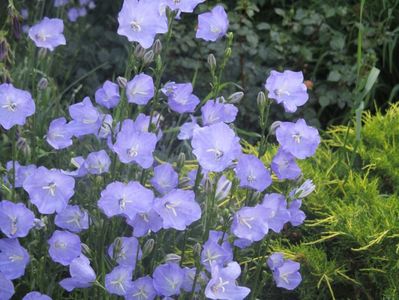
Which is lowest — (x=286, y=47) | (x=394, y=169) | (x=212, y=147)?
(x=286, y=47)

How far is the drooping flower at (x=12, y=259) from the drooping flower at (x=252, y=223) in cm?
55

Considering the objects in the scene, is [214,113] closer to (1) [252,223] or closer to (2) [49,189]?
(1) [252,223]

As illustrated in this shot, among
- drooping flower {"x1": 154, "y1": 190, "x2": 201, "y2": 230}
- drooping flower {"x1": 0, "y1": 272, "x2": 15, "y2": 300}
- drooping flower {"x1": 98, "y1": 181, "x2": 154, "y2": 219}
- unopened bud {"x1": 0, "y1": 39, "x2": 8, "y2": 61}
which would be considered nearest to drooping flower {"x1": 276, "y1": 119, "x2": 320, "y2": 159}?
drooping flower {"x1": 154, "y1": 190, "x2": 201, "y2": 230}

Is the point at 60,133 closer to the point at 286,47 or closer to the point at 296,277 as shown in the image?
the point at 296,277

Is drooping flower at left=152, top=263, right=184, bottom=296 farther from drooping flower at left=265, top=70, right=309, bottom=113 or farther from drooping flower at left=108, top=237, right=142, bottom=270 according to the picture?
drooping flower at left=265, top=70, right=309, bottom=113

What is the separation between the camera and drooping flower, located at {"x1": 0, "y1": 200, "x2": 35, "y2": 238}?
6.24 ft

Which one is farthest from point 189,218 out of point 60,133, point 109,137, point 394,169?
point 394,169

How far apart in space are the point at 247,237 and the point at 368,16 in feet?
8.27

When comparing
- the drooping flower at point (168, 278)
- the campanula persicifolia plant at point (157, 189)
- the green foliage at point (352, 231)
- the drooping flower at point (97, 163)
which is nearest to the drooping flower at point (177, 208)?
the campanula persicifolia plant at point (157, 189)

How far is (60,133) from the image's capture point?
2.17 meters

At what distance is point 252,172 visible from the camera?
Result: 1826mm

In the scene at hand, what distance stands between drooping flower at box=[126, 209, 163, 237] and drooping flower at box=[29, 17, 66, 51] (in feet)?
2.48

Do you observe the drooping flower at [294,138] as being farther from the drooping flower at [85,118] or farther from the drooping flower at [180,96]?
the drooping flower at [85,118]

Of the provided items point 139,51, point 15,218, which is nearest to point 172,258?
point 15,218
